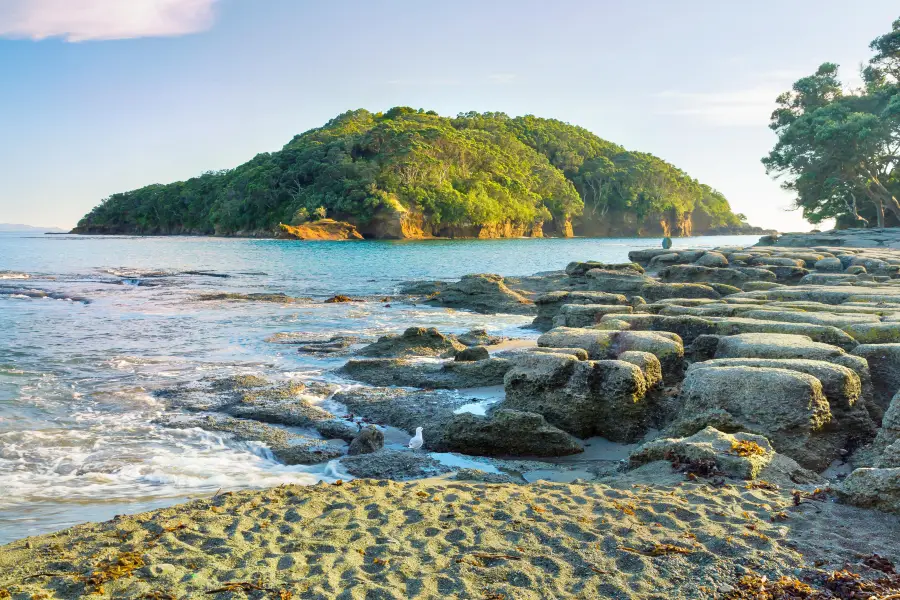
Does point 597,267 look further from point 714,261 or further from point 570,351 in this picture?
point 570,351

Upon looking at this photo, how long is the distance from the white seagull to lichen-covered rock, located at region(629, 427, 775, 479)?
2174 mm

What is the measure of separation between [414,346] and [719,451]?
6754 mm

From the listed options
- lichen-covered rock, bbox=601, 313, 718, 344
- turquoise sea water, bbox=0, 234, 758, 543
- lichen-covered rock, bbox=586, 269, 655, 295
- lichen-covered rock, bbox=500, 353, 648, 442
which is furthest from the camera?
lichen-covered rock, bbox=586, 269, 655, 295

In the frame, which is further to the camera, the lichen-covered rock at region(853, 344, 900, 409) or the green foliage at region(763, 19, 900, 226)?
the green foliage at region(763, 19, 900, 226)

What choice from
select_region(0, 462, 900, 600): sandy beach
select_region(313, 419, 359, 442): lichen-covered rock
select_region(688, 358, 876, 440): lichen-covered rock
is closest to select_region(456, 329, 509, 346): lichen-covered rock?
select_region(313, 419, 359, 442): lichen-covered rock

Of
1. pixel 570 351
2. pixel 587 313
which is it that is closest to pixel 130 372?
pixel 570 351

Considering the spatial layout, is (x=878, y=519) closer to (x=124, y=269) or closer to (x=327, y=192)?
(x=124, y=269)

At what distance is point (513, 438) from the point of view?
6238 millimetres

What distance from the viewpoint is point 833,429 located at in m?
5.55

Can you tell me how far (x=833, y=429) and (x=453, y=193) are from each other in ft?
266

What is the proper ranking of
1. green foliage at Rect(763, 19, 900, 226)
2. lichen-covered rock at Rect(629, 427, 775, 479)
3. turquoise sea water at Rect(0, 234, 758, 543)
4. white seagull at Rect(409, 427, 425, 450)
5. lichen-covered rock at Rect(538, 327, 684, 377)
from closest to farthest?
lichen-covered rock at Rect(629, 427, 775, 479)
turquoise sea water at Rect(0, 234, 758, 543)
white seagull at Rect(409, 427, 425, 450)
lichen-covered rock at Rect(538, 327, 684, 377)
green foliage at Rect(763, 19, 900, 226)

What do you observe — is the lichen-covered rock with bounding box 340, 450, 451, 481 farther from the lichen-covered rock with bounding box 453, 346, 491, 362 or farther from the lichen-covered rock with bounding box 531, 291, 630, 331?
the lichen-covered rock with bounding box 531, 291, 630, 331

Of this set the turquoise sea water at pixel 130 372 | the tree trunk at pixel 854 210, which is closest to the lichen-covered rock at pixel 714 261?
the turquoise sea water at pixel 130 372

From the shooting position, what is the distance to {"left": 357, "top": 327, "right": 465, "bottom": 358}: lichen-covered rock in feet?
36.0
